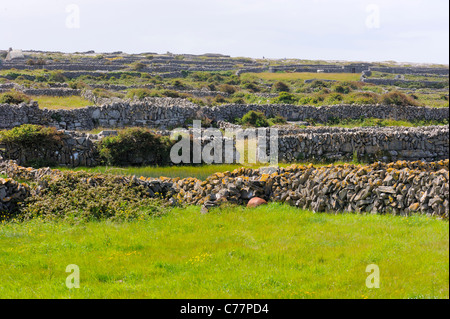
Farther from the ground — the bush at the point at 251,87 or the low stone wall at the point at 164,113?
the bush at the point at 251,87

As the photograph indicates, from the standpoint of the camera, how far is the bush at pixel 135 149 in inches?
836

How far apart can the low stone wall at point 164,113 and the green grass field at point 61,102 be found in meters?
4.73

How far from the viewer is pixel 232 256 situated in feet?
29.8

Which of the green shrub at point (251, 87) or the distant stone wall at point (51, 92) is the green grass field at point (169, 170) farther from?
the green shrub at point (251, 87)

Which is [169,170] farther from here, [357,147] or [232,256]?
[232,256]

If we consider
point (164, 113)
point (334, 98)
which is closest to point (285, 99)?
point (334, 98)

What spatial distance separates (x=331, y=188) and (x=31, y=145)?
48.7 feet

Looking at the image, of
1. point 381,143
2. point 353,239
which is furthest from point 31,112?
point 353,239

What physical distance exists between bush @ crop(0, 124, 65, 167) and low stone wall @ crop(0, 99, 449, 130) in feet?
29.3

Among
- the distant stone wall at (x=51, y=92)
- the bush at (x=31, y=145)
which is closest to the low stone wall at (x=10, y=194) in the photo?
the bush at (x=31, y=145)

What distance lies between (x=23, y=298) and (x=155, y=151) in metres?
14.3

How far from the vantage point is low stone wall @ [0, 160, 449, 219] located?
10594 millimetres

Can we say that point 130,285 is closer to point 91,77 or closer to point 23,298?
point 23,298

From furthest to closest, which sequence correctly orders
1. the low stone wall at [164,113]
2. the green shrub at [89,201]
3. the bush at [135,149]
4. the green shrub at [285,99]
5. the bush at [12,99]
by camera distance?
the green shrub at [285,99] → the bush at [12,99] → the low stone wall at [164,113] → the bush at [135,149] → the green shrub at [89,201]
